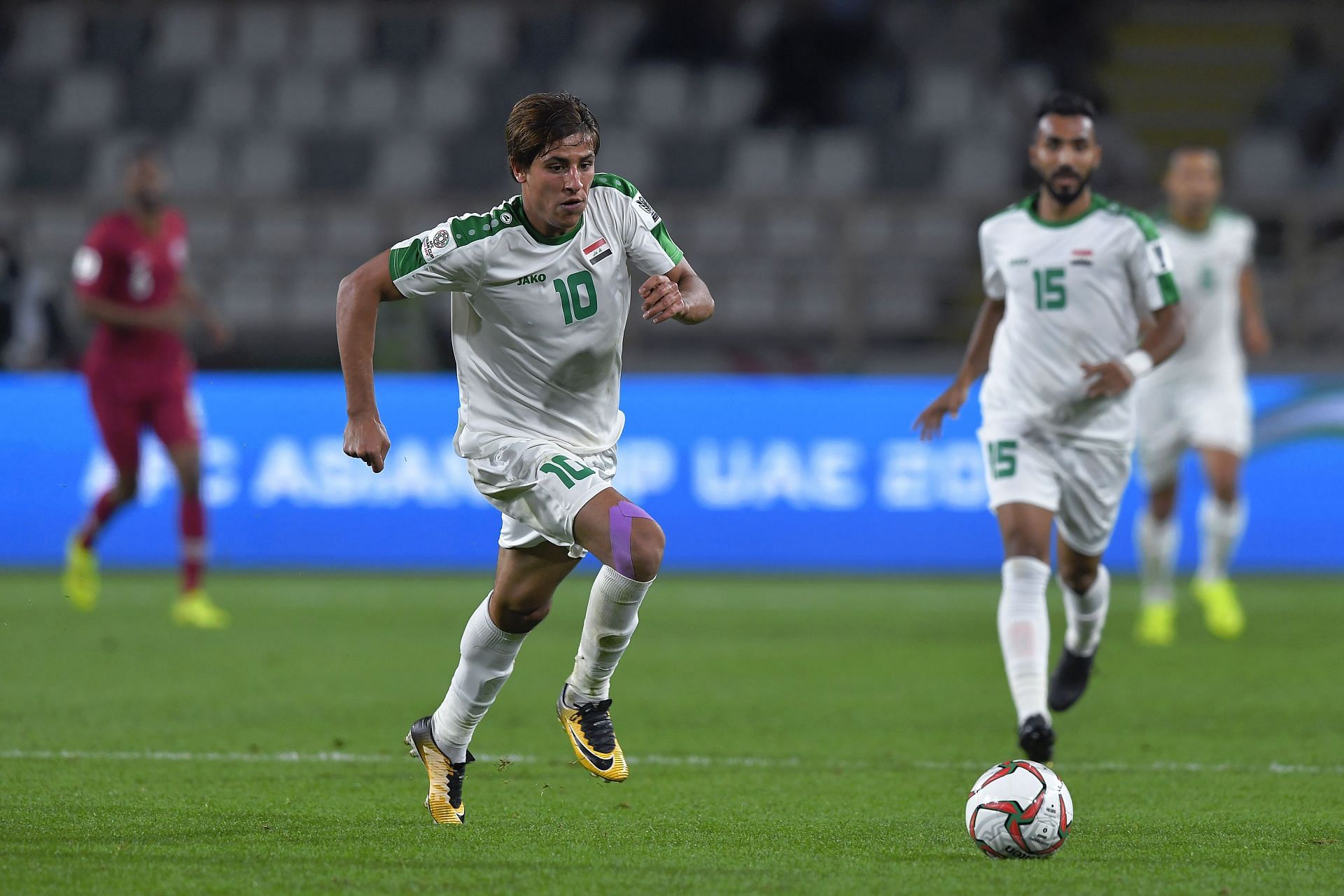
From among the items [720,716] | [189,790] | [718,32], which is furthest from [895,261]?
[189,790]

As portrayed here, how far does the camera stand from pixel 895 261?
16.6m

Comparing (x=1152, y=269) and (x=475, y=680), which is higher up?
(x=1152, y=269)

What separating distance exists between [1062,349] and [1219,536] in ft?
14.3

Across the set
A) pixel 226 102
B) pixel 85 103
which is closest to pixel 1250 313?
pixel 226 102

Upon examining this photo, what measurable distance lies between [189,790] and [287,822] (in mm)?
722

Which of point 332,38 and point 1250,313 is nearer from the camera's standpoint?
point 1250,313

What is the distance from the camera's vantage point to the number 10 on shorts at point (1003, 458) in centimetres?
682

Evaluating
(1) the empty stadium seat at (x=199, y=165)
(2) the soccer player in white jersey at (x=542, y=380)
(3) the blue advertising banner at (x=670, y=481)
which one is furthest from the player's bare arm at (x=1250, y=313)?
(1) the empty stadium seat at (x=199, y=165)

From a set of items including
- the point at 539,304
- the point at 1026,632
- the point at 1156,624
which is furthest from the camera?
the point at 1156,624

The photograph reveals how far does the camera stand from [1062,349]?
6.87 meters

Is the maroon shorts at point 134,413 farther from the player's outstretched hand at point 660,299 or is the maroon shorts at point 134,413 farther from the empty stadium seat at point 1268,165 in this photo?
the empty stadium seat at point 1268,165

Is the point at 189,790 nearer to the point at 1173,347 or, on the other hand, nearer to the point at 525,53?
the point at 1173,347

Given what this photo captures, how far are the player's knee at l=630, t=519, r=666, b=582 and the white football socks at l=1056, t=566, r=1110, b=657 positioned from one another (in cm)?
263

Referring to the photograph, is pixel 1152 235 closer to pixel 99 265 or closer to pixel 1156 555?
pixel 1156 555
